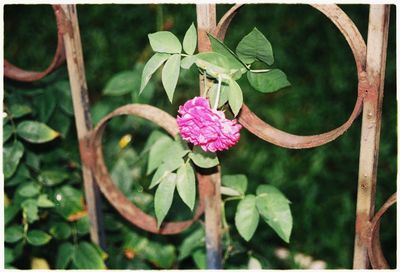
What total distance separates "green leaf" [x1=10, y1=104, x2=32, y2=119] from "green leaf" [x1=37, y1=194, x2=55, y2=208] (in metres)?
0.20

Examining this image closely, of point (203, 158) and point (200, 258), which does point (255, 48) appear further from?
point (200, 258)

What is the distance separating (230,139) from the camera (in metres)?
0.90

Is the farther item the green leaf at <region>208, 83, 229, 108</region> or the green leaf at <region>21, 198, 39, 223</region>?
the green leaf at <region>21, 198, 39, 223</region>

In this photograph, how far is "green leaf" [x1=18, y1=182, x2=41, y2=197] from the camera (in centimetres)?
140

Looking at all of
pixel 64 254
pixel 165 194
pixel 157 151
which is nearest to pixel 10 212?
pixel 64 254

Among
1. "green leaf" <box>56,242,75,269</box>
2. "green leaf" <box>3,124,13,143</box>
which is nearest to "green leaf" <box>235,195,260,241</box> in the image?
"green leaf" <box>56,242,75,269</box>

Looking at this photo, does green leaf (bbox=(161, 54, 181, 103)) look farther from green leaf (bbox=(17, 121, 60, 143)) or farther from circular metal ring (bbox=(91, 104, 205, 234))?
green leaf (bbox=(17, 121, 60, 143))

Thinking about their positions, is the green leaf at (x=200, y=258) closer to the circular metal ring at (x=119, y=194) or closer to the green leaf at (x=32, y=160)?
the circular metal ring at (x=119, y=194)

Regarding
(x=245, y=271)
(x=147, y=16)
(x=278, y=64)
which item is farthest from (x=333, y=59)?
(x=245, y=271)

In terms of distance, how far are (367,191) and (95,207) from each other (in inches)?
24.7

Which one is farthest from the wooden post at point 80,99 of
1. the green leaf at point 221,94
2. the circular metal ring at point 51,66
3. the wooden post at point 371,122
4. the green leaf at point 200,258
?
the wooden post at point 371,122

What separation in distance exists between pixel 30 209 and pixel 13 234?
0.07 meters

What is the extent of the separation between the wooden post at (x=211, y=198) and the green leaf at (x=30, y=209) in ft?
1.37

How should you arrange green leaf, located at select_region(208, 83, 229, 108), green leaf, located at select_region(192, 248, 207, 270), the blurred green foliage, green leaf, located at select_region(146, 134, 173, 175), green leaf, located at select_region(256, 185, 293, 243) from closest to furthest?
green leaf, located at select_region(208, 83, 229, 108), green leaf, located at select_region(256, 185, 293, 243), green leaf, located at select_region(146, 134, 173, 175), green leaf, located at select_region(192, 248, 207, 270), the blurred green foliage
